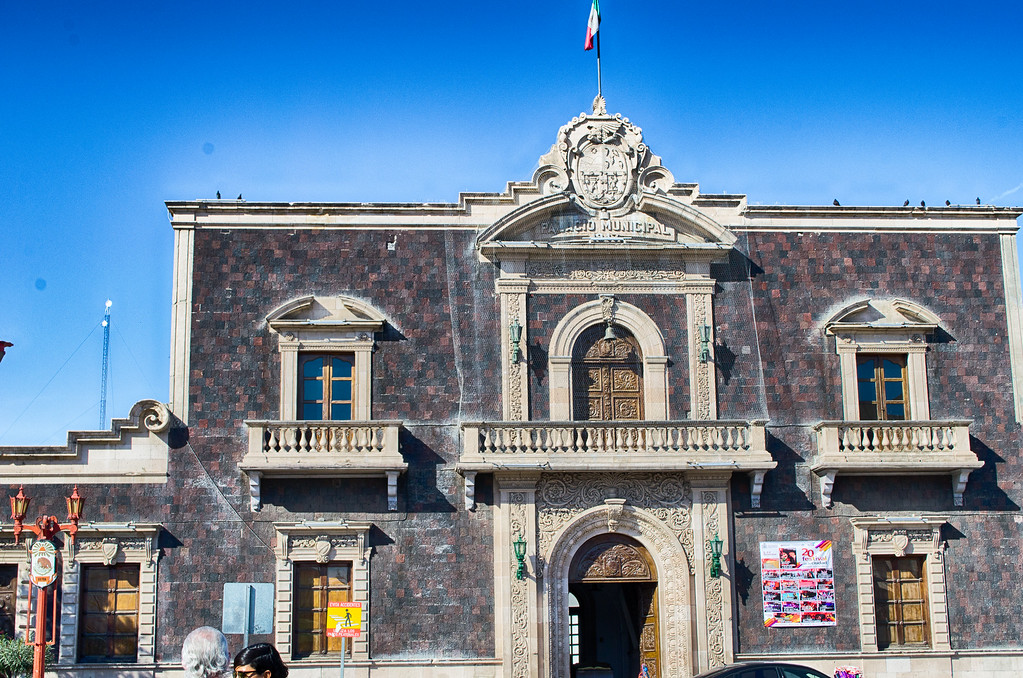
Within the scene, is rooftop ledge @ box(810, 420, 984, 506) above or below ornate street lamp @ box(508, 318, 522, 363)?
below

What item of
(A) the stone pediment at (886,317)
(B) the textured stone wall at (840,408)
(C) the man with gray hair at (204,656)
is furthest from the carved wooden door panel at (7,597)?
(C) the man with gray hair at (204,656)

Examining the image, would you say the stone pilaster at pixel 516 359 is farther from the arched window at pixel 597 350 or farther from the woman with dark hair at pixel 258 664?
the woman with dark hair at pixel 258 664

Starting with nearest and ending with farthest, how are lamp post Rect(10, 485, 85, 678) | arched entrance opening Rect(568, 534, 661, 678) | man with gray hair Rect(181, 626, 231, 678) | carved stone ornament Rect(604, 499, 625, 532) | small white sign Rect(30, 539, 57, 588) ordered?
man with gray hair Rect(181, 626, 231, 678)
lamp post Rect(10, 485, 85, 678)
small white sign Rect(30, 539, 57, 588)
carved stone ornament Rect(604, 499, 625, 532)
arched entrance opening Rect(568, 534, 661, 678)

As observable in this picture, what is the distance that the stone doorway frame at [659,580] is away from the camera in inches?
942

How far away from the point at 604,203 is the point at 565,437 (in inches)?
215

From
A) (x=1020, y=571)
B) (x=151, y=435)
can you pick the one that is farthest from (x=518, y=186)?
(x=1020, y=571)

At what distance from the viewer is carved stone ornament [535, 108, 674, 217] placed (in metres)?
26.1

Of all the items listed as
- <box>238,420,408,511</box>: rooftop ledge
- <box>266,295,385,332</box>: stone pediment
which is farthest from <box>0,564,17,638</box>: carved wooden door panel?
<box>266,295,385,332</box>: stone pediment

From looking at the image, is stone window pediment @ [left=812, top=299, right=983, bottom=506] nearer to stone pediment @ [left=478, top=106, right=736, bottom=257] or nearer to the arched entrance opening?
stone pediment @ [left=478, top=106, right=736, bottom=257]

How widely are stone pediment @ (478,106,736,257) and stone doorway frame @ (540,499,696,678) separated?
584cm

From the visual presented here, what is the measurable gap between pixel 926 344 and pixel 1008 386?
2.08 metres

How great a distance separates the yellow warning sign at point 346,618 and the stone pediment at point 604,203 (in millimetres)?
7932

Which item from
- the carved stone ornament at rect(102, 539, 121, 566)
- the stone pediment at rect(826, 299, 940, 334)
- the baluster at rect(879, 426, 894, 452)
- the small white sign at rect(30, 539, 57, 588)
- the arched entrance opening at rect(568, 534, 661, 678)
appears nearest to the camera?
the small white sign at rect(30, 539, 57, 588)

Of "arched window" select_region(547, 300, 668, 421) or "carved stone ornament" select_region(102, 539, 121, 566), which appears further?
"arched window" select_region(547, 300, 668, 421)
